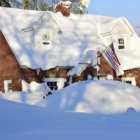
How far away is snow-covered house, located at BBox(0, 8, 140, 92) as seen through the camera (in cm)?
1720

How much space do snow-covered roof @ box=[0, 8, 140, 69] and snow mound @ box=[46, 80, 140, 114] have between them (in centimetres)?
784

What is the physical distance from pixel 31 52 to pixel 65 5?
20.8ft

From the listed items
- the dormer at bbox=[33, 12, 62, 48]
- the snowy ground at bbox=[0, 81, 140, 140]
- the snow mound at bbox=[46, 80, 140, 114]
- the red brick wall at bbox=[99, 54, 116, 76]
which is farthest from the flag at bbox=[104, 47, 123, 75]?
the snowy ground at bbox=[0, 81, 140, 140]

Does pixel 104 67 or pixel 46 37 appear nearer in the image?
pixel 104 67

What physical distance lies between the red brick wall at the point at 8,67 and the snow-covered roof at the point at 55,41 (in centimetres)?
54

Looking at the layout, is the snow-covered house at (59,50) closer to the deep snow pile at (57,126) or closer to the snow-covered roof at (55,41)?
the snow-covered roof at (55,41)

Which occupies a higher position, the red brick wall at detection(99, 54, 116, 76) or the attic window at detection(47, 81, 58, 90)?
the red brick wall at detection(99, 54, 116, 76)

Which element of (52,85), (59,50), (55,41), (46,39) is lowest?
(52,85)

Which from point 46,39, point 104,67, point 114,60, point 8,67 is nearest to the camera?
point 8,67

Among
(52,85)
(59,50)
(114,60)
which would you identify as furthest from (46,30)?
(114,60)

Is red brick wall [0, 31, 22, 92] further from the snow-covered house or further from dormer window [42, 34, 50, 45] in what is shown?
dormer window [42, 34, 50, 45]

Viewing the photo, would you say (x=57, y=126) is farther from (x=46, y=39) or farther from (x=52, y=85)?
(x=46, y=39)

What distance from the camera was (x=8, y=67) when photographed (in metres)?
17.6

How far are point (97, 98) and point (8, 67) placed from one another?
10077mm
